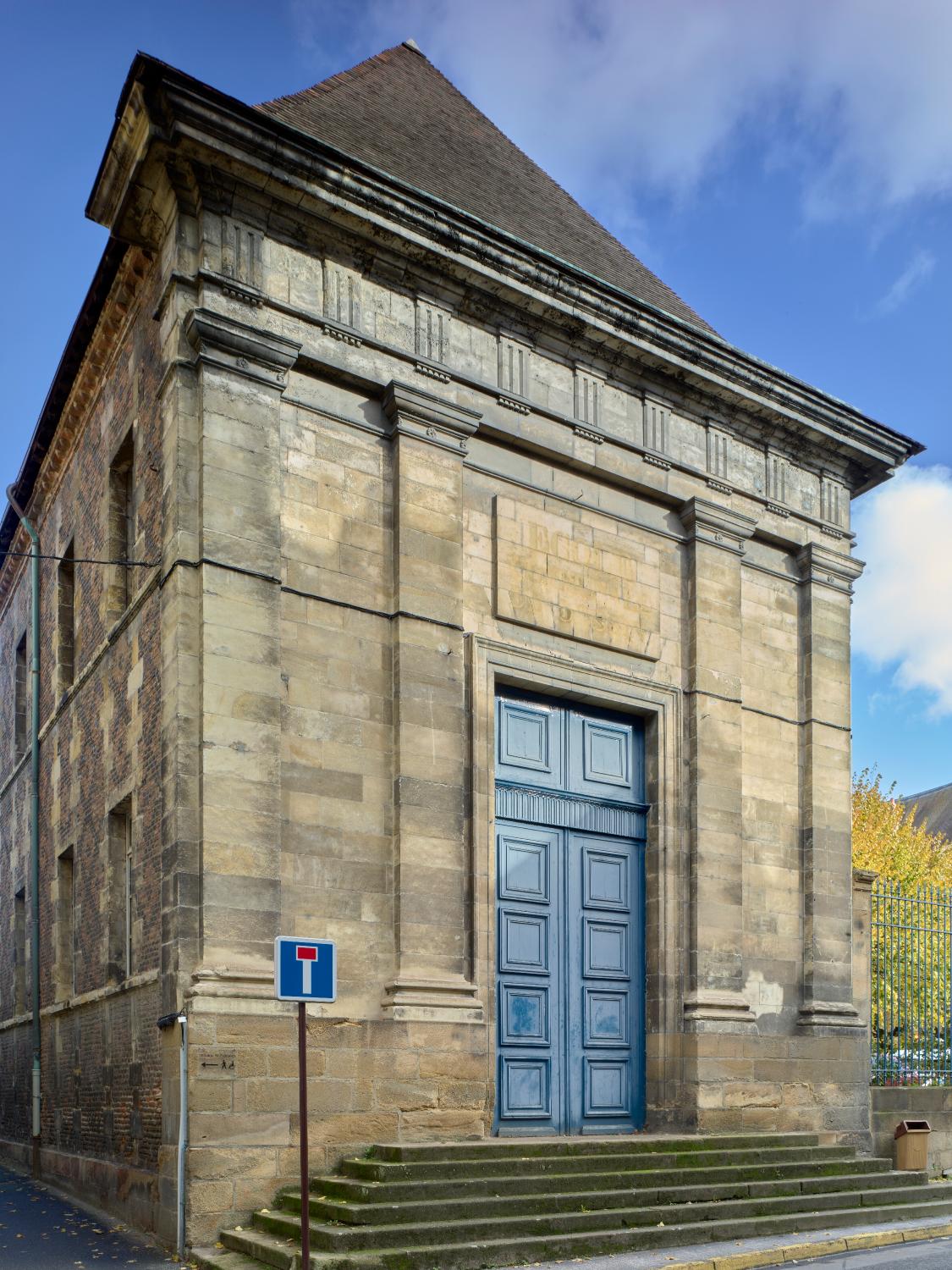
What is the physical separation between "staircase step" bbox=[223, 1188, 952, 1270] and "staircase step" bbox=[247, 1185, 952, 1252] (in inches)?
2.1

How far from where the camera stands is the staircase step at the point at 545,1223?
851 cm

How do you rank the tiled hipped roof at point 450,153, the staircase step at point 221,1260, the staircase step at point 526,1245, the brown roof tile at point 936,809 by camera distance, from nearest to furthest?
the staircase step at point 526,1245 → the staircase step at point 221,1260 → the tiled hipped roof at point 450,153 → the brown roof tile at point 936,809

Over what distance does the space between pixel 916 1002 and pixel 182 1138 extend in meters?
9.58

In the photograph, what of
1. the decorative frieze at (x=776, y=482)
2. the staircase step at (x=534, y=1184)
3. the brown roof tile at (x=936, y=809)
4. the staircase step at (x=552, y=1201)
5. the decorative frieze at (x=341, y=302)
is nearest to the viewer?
the staircase step at (x=552, y=1201)

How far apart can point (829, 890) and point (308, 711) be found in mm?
6705

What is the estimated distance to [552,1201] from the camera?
31.5 feet

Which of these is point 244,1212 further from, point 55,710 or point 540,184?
point 540,184

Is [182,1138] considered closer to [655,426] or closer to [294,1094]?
[294,1094]

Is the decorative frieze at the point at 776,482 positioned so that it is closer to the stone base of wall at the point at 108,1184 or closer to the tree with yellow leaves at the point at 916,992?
the tree with yellow leaves at the point at 916,992

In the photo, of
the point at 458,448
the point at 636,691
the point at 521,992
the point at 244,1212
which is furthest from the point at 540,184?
the point at 244,1212

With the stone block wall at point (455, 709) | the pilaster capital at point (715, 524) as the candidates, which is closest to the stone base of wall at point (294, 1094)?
the stone block wall at point (455, 709)

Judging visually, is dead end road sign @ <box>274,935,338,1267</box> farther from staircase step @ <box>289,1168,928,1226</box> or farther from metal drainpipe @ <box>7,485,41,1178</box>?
metal drainpipe @ <box>7,485,41,1178</box>

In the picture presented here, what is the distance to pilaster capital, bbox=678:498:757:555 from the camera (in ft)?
45.8

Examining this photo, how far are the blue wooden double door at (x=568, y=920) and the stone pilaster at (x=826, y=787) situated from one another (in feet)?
7.36
